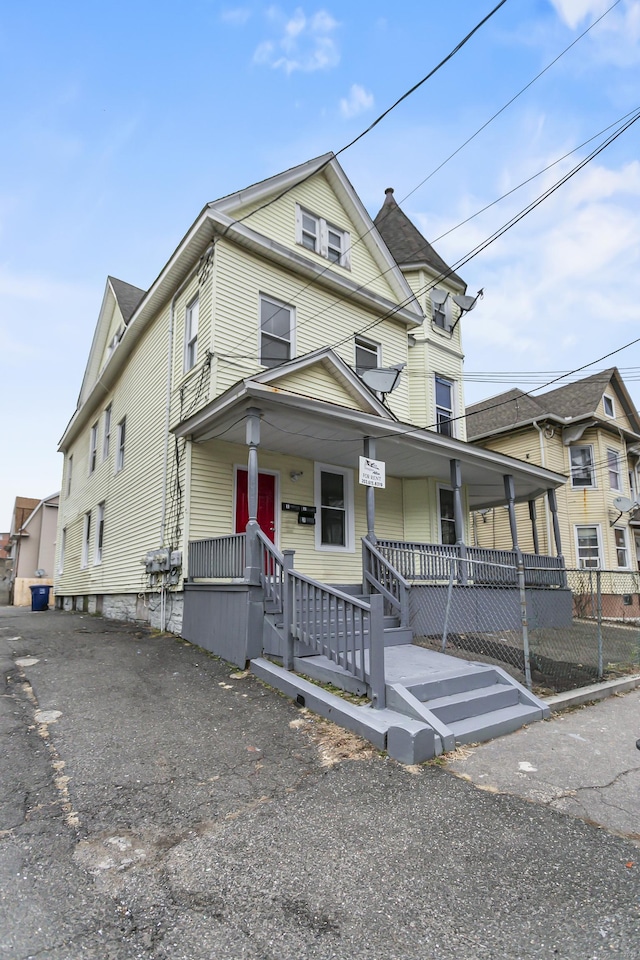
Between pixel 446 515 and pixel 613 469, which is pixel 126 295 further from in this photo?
pixel 613 469

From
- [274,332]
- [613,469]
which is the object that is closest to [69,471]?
[274,332]

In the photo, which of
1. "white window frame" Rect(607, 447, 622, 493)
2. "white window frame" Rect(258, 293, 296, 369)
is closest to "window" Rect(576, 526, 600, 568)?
"white window frame" Rect(607, 447, 622, 493)

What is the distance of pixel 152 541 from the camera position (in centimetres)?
1052

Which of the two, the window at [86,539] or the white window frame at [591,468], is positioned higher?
the white window frame at [591,468]

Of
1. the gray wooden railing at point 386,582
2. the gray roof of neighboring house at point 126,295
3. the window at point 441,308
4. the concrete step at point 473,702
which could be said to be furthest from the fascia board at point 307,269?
Answer: the concrete step at point 473,702

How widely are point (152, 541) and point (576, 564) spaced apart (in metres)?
15.0

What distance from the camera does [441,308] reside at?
49.0ft

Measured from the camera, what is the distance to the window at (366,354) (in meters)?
12.6

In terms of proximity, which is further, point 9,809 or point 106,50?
point 106,50

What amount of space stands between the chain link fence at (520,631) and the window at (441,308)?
702cm

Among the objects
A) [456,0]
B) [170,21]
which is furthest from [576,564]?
[170,21]

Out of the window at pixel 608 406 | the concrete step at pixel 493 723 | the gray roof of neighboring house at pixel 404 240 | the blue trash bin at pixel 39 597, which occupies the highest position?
the gray roof of neighboring house at pixel 404 240

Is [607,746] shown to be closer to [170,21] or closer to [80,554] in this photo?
[170,21]

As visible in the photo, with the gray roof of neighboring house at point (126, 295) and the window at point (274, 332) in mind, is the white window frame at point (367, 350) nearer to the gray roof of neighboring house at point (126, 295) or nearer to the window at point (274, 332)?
the window at point (274, 332)
